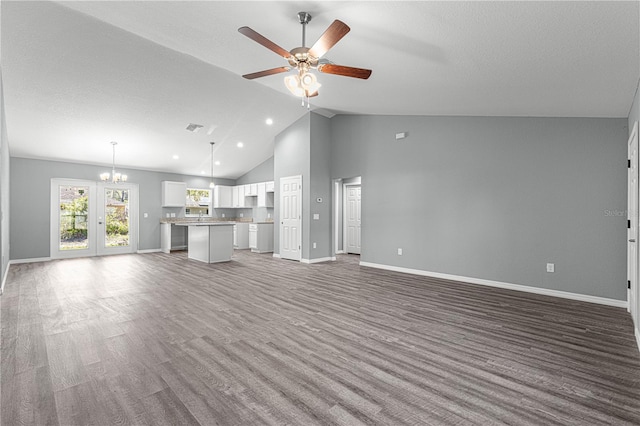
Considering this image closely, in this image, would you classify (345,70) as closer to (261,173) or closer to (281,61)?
(281,61)

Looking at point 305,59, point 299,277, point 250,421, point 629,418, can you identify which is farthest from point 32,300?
point 629,418

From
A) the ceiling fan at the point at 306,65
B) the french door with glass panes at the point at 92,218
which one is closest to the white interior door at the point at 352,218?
the ceiling fan at the point at 306,65

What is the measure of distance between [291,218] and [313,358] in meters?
5.28

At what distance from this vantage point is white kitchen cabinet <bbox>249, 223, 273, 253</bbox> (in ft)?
30.2

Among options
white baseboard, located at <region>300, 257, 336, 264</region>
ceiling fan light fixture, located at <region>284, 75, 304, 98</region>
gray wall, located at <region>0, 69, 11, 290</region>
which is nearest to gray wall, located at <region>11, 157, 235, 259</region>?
gray wall, located at <region>0, 69, 11, 290</region>

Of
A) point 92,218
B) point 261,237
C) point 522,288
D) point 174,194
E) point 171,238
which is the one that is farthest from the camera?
point 174,194

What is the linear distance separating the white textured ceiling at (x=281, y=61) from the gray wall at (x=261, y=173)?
3.17 meters

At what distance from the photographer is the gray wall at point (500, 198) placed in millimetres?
4172

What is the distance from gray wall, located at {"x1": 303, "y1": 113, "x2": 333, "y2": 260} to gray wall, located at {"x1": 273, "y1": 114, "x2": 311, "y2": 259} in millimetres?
98

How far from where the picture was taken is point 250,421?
174 centimetres

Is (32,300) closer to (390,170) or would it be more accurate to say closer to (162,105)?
(162,105)

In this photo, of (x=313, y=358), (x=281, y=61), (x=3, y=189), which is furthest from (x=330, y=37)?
(x=3, y=189)

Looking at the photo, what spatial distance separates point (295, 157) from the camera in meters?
7.58

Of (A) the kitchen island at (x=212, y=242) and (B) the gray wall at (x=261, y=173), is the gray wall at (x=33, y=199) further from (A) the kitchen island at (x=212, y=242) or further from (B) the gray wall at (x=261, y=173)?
(B) the gray wall at (x=261, y=173)
